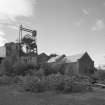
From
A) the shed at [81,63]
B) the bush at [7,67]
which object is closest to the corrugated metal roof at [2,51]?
the bush at [7,67]

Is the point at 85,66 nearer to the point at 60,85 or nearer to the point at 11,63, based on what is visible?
the point at 11,63

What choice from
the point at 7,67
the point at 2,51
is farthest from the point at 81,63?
the point at 7,67

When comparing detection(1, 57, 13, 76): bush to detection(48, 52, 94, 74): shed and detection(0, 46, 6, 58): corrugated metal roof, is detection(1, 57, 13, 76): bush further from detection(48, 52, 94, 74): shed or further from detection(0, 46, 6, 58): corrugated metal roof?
detection(48, 52, 94, 74): shed

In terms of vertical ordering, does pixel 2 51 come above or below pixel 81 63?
above

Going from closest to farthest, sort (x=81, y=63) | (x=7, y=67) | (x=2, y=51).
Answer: (x=7, y=67) < (x=2, y=51) < (x=81, y=63)

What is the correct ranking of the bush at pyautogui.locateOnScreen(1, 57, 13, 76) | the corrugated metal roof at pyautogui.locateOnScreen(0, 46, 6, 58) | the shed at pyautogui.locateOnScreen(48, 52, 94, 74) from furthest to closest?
the shed at pyautogui.locateOnScreen(48, 52, 94, 74), the corrugated metal roof at pyautogui.locateOnScreen(0, 46, 6, 58), the bush at pyautogui.locateOnScreen(1, 57, 13, 76)

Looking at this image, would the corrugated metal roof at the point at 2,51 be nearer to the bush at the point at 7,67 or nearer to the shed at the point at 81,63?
the bush at the point at 7,67

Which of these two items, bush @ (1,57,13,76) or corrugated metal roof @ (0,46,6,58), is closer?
bush @ (1,57,13,76)

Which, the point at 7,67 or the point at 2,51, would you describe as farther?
the point at 2,51

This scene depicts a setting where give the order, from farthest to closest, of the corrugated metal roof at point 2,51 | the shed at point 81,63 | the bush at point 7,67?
the shed at point 81,63 < the corrugated metal roof at point 2,51 < the bush at point 7,67

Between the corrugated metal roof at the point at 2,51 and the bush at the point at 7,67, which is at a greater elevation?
the corrugated metal roof at the point at 2,51

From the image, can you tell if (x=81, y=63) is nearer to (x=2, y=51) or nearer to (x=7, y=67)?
(x=2, y=51)

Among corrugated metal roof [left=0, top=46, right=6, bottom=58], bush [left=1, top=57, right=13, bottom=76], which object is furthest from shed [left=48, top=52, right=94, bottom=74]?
bush [left=1, top=57, right=13, bottom=76]

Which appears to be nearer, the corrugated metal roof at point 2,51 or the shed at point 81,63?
the corrugated metal roof at point 2,51
